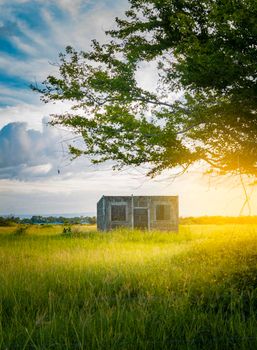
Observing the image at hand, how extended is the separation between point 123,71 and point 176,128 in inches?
83.7

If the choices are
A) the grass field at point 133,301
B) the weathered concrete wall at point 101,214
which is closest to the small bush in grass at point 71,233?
the weathered concrete wall at point 101,214

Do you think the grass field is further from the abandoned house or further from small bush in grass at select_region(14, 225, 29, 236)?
the abandoned house

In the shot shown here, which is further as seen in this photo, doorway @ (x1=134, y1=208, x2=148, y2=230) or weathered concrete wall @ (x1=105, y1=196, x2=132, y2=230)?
doorway @ (x1=134, y1=208, x2=148, y2=230)

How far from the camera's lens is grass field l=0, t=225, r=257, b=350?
165 inches

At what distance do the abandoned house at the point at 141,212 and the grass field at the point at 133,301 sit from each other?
16.6 metres

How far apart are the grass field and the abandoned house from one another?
1660 cm

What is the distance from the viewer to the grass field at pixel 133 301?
4184 millimetres

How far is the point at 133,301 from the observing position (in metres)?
5.71

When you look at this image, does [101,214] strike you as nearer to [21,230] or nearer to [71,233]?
[21,230]

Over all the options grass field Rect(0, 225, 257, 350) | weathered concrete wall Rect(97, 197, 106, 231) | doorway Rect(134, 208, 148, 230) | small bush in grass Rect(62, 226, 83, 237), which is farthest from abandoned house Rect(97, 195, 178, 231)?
grass field Rect(0, 225, 257, 350)

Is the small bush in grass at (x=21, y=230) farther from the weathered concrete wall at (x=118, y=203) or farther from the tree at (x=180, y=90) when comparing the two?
the tree at (x=180, y=90)

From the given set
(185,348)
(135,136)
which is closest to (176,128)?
(135,136)

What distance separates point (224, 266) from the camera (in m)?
8.77

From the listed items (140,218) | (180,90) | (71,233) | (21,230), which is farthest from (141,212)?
(180,90)
